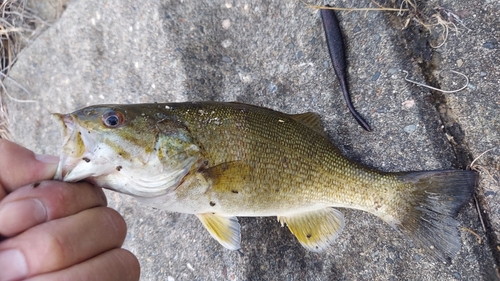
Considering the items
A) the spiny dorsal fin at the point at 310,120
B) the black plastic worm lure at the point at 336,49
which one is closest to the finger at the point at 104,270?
the spiny dorsal fin at the point at 310,120

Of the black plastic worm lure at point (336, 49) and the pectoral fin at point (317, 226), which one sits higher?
the black plastic worm lure at point (336, 49)

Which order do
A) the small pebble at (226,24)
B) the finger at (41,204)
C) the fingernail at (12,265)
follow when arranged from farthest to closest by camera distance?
the small pebble at (226,24)
the finger at (41,204)
the fingernail at (12,265)

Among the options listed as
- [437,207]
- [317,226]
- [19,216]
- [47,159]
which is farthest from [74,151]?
[437,207]

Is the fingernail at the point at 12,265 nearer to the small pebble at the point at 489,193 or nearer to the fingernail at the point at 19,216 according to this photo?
the fingernail at the point at 19,216

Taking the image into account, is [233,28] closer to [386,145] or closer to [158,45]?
[158,45]

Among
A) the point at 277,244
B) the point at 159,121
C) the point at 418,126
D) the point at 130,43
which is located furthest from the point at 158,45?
the point at 418,126

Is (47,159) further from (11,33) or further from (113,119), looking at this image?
(11,33)
